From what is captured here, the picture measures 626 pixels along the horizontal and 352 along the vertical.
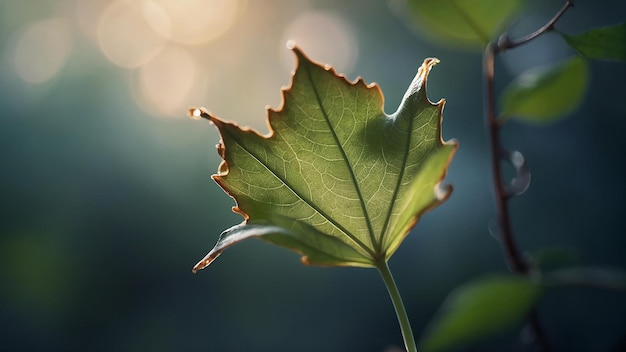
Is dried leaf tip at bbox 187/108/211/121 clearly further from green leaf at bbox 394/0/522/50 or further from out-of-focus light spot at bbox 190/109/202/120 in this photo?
green leaf at bbox 394/0/522/50

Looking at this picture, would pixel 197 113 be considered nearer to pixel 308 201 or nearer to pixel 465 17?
pixel 308 201

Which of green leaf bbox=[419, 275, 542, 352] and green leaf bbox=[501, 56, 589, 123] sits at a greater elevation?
green leaf bbox=[501, 56, 589, 123]

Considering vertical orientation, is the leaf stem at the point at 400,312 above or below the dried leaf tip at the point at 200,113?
below

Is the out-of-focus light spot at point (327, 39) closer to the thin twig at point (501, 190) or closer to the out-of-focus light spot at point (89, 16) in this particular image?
the out-of-focus light spot at point (89, 16)

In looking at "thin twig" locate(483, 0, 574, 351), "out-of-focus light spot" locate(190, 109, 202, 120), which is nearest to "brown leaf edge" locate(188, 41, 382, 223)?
"out-of-focus light spot" locate(190, 109, 202, 120)

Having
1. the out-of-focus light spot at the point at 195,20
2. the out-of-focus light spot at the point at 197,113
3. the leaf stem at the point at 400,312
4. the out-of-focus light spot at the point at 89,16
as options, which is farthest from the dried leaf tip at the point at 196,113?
the out-of-focus light spot at the point at 89,16

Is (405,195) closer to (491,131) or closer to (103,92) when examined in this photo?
(491,131)
